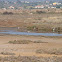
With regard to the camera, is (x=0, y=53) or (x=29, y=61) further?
(x=0, y=53)

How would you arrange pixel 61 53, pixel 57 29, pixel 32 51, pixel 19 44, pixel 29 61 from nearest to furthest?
pixel 29 61, pixel 61 53, pixel 32 51, pixel 19 44, pixel 57 29

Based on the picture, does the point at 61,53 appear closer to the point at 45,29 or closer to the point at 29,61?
the point at 29,61

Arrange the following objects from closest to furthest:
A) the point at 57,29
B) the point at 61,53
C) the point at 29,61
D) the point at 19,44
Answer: the point at 29,61 < the point at 61,53 < the point at 19,44 < the point at 57,29

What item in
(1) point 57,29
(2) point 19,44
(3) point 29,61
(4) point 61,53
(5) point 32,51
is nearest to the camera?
(3) point 29,61

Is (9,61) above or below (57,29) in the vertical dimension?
above

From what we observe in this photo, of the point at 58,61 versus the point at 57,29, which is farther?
the point at 57,29

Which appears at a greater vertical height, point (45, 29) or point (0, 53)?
point (0, 53)

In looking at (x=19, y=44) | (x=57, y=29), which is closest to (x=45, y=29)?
(x=57, y=29)

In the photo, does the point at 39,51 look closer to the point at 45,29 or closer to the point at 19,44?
the point at 19,44

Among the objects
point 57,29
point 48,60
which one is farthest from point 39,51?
point 57,29
